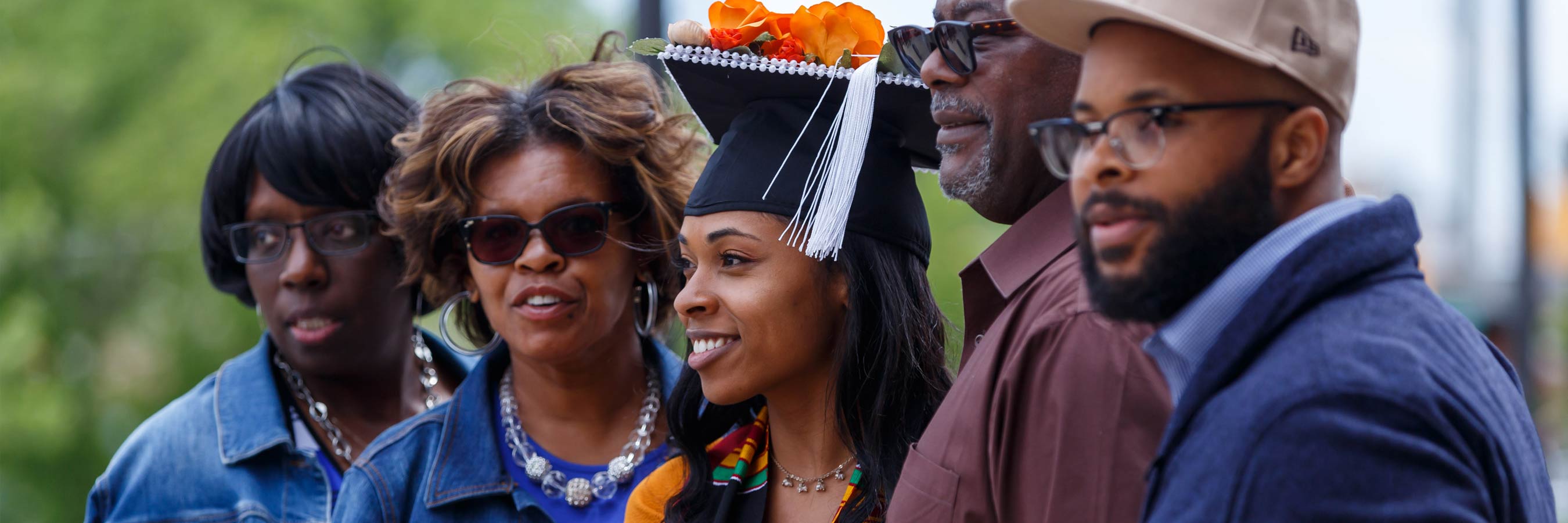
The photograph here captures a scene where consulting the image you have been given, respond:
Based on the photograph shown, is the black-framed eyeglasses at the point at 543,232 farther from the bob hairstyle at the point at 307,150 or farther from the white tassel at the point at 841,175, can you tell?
the white tassel at the point at 841,175

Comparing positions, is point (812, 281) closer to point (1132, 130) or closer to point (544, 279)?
point (544, 279)

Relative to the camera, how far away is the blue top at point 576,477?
3256mm

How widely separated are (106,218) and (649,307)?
26.9 feet

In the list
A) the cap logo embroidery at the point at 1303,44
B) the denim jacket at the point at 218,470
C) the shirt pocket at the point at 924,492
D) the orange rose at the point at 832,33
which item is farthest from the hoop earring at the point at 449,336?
the cap logo embroidery at the point at 1303,44

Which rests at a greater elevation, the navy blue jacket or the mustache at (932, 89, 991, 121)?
the mustache at (932, 89, 991, 121)

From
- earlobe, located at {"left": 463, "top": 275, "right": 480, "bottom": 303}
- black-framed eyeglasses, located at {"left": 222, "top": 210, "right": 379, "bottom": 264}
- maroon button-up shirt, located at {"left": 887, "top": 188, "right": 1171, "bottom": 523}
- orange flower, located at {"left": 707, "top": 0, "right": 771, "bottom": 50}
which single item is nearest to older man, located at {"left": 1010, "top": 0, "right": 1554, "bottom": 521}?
maroon button-up shirt, located at {"left": 887, "top": 188, "right": 1171, "bottom": 523}

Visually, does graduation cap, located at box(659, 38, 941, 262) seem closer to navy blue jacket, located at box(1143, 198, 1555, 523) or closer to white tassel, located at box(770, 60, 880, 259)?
white tassel, located at box(770, 60, 880, 259)

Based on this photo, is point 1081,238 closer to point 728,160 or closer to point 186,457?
point 728,160

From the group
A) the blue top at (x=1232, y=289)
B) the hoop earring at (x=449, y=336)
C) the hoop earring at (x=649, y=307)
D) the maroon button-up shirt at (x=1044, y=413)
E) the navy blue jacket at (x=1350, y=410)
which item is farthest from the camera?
the hoop earring at (x=449, y=336)

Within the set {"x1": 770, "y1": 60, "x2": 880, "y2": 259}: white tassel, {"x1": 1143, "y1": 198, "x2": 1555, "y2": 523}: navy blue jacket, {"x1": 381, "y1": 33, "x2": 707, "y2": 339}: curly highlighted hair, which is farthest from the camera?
{"x1": 381, "y1": 33, "x2": 707, "y2": 339}: curly highlighted hair

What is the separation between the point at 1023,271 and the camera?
6.93 ft

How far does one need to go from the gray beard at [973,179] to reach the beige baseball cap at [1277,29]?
2.08ft

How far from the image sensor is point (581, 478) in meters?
3.31

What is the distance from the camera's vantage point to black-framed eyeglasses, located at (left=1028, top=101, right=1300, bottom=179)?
59.4 inches
